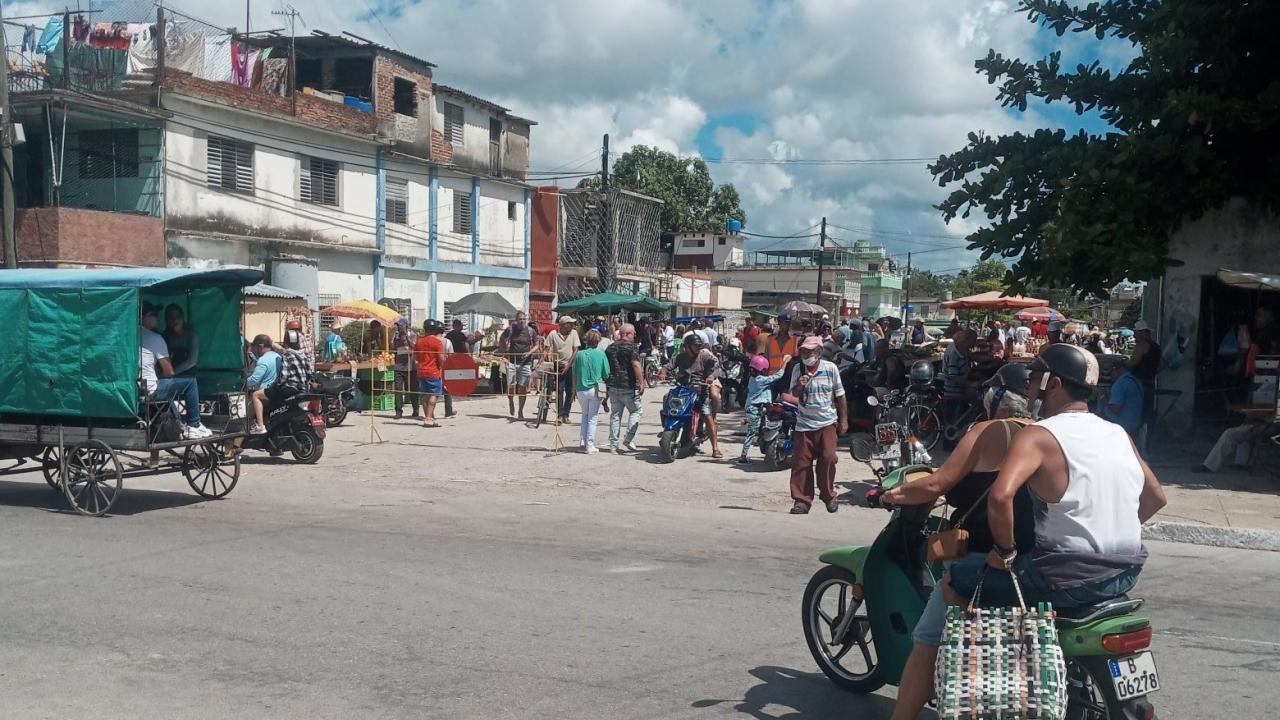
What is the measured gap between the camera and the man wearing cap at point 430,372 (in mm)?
18797

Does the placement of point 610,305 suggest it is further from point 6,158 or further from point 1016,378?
point 1016,378

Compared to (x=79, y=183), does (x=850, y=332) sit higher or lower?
lower

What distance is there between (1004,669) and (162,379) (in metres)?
9.23

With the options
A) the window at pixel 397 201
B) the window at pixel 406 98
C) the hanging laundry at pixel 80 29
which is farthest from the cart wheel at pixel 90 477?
the window at pixel 406 98

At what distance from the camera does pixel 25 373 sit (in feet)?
34.9

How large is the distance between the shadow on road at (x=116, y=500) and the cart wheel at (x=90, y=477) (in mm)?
167

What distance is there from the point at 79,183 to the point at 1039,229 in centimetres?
2237

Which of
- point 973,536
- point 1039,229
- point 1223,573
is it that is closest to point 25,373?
point 973,536

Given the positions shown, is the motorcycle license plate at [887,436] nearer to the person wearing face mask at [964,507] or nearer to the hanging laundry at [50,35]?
the person wearing face mask at [964,507]

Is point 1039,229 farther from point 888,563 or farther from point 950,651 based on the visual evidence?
point 950,651

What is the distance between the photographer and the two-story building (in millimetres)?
25188

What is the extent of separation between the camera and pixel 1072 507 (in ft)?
13.3

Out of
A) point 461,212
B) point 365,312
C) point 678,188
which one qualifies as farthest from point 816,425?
point 678,188

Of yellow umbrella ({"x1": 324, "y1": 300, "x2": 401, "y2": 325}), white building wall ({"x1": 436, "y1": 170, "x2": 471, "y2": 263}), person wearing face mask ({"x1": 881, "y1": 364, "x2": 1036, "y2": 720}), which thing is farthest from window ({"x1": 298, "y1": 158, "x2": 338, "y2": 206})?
person wearing face mask ({"x1": 881, "y1": 364, "x2": 1036, "y2": 720})
